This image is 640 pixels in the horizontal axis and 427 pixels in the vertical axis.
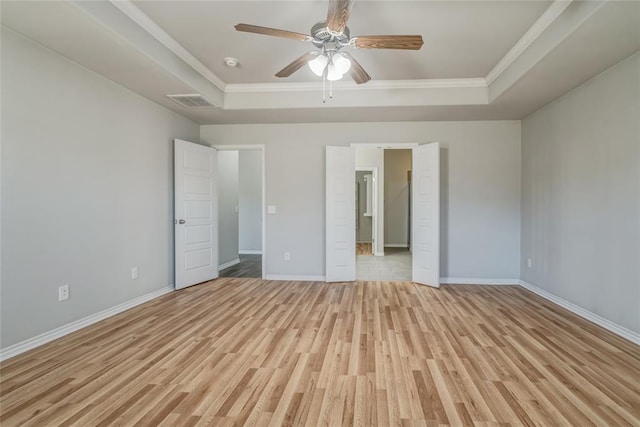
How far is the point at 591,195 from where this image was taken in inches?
124

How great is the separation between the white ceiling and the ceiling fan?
1.10ft

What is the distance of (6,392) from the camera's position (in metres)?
1.91

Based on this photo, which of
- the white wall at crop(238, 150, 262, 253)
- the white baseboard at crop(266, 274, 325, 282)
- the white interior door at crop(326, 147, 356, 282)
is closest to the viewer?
the white interior door at crop(326, 147, 356, 282)

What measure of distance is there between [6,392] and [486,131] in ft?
18.9

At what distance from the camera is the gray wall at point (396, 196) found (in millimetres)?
8570

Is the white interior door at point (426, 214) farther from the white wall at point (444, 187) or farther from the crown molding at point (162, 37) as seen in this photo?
the crown molding at point (162, 37)

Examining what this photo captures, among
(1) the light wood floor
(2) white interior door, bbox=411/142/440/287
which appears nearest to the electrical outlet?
(1) the light wood floor

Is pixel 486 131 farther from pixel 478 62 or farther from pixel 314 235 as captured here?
pixel 314 235

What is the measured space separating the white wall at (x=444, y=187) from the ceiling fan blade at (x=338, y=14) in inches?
108

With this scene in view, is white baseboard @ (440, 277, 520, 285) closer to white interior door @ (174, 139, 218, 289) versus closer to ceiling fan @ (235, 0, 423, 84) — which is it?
ceiling fan @ (235, 0, 423, 84)

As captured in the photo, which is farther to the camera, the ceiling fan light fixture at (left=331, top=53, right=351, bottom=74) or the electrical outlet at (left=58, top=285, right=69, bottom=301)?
the electrical outlet at (left=58, top=285, right=69, bottom=301)

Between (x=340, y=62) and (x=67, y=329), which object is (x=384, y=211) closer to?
(x=340, y=62)

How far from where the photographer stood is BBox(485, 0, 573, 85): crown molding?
7.83 ft

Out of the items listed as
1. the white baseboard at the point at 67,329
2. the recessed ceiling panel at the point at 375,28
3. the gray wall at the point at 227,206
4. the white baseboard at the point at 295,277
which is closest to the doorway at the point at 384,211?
the white baseboard at the point at 295,277
